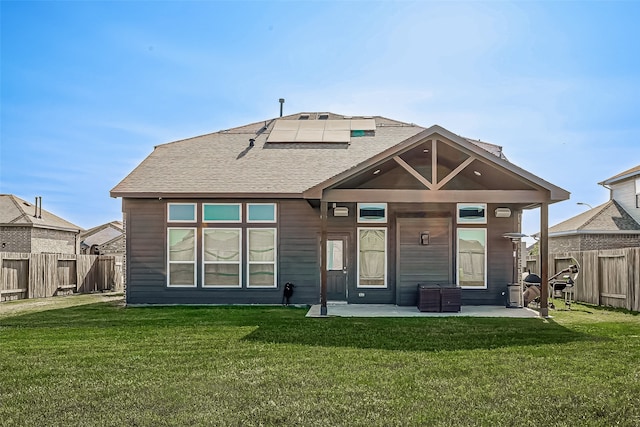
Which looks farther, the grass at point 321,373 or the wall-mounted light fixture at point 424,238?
the wall-mounted light fixture at point 424,238

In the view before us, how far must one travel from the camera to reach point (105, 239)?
37531 millimetres

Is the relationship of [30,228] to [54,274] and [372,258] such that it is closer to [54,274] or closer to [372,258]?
[54,274]

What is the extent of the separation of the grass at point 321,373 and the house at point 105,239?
83.9 ft

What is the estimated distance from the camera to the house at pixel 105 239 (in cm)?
3422

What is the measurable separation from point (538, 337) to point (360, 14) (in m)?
7.40

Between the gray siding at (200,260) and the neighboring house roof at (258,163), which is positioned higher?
the neighboring house roof at (258,163)

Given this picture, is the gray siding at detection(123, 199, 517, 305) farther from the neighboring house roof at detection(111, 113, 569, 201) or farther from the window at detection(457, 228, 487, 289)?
the neighboring house roof at detection(111, 113, 569, 201)

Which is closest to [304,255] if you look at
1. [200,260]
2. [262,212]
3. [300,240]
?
[300,240]

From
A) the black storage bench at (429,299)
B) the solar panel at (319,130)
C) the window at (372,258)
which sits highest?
the solar panel at (319,130)

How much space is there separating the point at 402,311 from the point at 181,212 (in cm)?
591

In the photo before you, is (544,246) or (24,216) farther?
(24,216)

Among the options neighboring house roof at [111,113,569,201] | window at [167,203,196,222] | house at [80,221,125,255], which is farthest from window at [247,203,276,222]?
house at [80,221,125,255]

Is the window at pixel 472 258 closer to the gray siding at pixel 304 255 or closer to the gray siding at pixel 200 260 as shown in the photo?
the gray siding at pixel 304 255

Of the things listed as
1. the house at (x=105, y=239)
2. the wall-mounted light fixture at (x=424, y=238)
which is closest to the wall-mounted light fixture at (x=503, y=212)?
the wall-mounted light fixture at (x=424, y=238)
